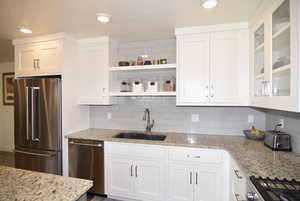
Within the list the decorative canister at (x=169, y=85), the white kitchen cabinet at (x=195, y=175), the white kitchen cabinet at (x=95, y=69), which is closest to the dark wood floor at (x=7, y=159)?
the white kitchen cabinet at (x=95, y=69)

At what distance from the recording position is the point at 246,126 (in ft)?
7.82

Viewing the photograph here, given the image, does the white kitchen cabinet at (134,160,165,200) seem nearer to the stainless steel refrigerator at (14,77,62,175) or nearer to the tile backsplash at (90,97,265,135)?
the tile backsplash at (90,97,265,135)

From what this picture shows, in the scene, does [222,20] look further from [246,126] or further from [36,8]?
[36,8]

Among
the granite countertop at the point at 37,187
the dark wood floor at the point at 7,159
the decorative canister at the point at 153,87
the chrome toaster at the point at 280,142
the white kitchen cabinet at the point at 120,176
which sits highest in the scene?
the decorative canister at the point at 153,87

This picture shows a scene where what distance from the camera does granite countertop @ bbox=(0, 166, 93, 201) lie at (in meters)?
0.90

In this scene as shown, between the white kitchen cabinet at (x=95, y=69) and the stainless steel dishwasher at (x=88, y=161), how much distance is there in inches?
26.0

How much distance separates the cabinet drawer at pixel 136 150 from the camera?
2.11 meters

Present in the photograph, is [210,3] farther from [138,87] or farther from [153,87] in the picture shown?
[138,87]

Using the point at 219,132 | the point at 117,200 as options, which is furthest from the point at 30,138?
the point at 219,132

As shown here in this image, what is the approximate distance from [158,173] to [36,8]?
2358 millimetres

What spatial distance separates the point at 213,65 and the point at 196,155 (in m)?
1.18

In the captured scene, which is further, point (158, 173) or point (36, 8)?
point (158, 173)

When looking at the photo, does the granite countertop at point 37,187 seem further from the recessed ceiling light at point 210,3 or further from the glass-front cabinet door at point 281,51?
the recessed ceiling light at point 210,3

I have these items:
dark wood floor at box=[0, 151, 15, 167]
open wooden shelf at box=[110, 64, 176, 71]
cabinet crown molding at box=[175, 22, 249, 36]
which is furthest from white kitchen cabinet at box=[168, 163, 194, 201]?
dark wood floor at box=[0, 151, 15, 167]
